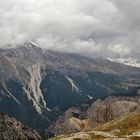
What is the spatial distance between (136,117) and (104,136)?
37.1 metres

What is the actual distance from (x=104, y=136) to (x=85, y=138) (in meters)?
7.41

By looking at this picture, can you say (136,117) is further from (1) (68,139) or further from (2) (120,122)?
(1) (68,139)

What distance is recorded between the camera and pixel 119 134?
12850cm

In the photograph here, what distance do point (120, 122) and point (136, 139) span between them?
42.2 meters

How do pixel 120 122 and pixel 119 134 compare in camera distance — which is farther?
pixel 120 122

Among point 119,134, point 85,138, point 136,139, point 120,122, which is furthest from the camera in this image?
point 120,122

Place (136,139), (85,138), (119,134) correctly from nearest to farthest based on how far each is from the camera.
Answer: (136,139)
(85,138)
(119,134)

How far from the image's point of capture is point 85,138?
121 metres

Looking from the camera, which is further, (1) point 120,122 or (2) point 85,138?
(1) point 120,122

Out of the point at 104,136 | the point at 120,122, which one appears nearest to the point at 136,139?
the point at 104,136

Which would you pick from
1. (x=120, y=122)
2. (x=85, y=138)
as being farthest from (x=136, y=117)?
(x=85, y=138)

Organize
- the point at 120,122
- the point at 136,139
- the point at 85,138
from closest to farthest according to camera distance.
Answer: the point at 136,139 < the point at 85,138 < the point at 120,122

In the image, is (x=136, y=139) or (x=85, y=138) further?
(x=85, y=138)

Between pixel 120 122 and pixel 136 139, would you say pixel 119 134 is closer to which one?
pixel 136 139
